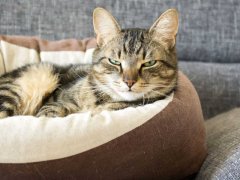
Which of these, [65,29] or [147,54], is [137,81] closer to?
[147,54]

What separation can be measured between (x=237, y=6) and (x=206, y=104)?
0.55 m

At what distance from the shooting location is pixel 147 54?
49.3 inches

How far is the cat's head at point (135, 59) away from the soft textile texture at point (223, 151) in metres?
0.26

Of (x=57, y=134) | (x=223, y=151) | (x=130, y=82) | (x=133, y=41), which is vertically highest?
(x=133, y=41)

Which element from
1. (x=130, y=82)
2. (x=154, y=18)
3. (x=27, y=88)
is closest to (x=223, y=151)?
(x=130, y=82)

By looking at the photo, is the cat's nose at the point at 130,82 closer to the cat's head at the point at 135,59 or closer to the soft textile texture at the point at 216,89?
the cat's head at the point at 135,59

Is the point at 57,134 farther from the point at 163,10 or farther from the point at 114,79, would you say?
the point at 163,10

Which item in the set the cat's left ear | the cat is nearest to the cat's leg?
the cat

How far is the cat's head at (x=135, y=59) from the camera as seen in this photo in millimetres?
1217

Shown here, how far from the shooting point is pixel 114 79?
123cm

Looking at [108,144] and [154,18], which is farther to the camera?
[154,18]

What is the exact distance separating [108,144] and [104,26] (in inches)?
19.2

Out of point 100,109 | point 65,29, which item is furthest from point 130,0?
point 100,109

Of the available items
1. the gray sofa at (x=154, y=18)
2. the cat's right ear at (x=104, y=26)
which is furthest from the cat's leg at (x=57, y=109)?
the gray sofa at (x=154, y=18)
